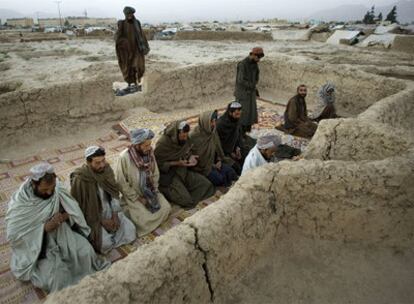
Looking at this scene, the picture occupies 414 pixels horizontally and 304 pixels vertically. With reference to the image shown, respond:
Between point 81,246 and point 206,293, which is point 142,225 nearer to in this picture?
point 81,246

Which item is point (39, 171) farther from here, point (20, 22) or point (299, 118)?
point (20, 22)

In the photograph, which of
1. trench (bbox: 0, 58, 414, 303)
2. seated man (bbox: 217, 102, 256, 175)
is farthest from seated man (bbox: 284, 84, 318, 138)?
trench (bbox: 0, 58, 414, 303)

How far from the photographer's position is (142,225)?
12.5ft

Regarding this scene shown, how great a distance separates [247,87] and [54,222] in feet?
15.1

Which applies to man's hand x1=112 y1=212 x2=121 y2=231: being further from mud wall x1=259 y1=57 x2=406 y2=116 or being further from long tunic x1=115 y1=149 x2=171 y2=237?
mud wall x1=259 y1=57 x2=406 y2=116

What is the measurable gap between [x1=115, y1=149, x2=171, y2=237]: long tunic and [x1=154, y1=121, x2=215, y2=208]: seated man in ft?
1.05

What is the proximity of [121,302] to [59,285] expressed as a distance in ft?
4.72

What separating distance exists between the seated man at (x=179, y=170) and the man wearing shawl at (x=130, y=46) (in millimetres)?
4012

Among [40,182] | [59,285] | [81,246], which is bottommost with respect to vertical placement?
[59,285]

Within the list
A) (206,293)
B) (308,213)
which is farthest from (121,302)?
(308,213)

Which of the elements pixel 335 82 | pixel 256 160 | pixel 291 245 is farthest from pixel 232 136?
pixel 335 82

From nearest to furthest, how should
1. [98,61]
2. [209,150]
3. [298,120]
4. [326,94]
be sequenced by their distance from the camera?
[209,150] < [298,120] < [326,94] < [98,61]

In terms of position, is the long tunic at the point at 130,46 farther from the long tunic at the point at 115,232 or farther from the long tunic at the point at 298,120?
the long tunic at the point at 115,232

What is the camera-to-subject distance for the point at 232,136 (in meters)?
5.25
